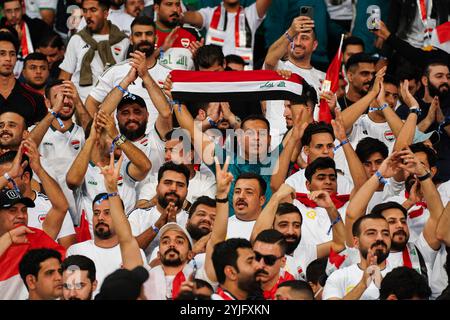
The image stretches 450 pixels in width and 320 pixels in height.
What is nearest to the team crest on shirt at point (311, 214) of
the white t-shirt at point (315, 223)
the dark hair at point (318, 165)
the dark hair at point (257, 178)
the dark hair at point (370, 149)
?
the white t-shirt at point (315, 223)

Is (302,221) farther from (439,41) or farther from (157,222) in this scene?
(439,41)

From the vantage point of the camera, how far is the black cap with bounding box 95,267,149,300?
989cm

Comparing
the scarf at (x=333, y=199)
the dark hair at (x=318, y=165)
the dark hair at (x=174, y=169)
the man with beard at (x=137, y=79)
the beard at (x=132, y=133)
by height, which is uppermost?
the man with beard at (x=137, y=79)

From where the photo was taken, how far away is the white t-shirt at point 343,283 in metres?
11.3

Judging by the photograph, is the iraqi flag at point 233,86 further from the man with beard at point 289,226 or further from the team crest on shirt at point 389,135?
the man with beard at point 289,226

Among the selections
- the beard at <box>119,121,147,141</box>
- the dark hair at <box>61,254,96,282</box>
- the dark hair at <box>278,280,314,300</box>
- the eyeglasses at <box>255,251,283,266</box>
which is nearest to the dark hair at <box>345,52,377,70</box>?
the beard at <box>119,121,147,141</box>

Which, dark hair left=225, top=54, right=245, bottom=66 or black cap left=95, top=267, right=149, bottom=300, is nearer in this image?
black cap left=95, top=267, right=149, bottom=300

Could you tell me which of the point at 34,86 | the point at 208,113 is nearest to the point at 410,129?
the point at 208,113

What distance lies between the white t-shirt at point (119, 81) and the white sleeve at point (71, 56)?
1.08 m

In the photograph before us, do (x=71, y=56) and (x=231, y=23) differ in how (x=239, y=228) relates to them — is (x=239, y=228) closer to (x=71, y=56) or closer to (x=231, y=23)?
(x=71, y=56)

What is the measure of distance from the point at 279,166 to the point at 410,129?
1.29 meters

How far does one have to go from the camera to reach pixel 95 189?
13.3 meters

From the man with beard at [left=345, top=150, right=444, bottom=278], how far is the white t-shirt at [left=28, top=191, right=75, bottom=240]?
260 centimetres

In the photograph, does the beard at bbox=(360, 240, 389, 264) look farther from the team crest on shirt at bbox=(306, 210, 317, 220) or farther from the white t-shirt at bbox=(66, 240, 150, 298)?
the white t-shirt at bbox=(66, 240, 150, 298)
